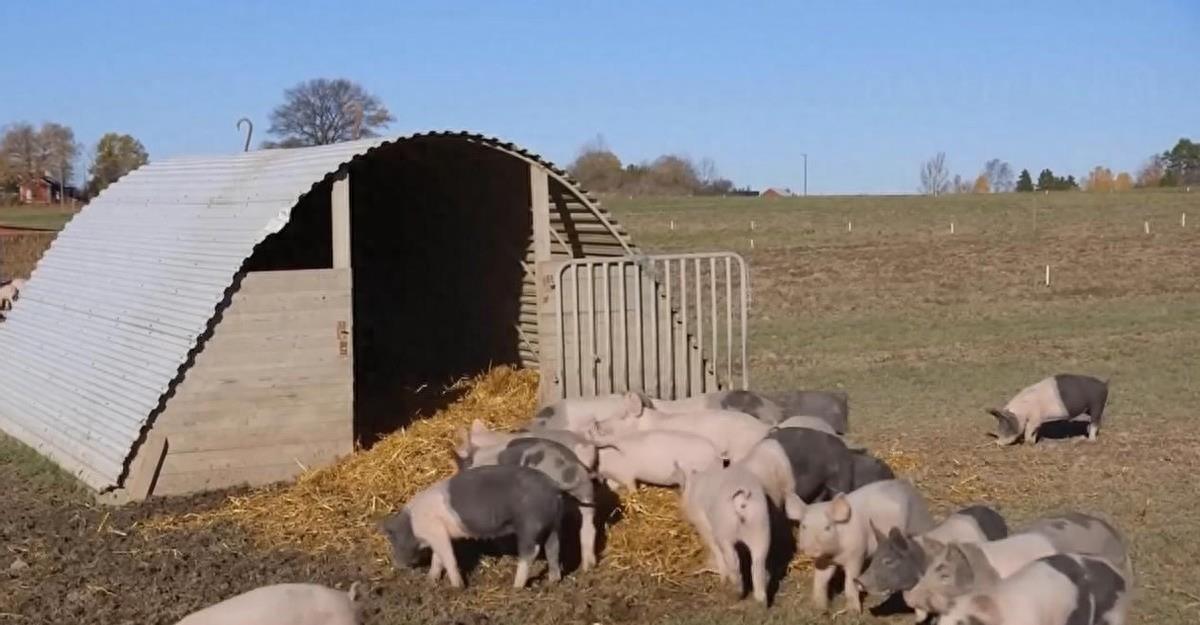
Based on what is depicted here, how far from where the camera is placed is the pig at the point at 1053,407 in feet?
42.3

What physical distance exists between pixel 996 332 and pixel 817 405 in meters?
12.1

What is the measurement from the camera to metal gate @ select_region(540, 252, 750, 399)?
12352 mm

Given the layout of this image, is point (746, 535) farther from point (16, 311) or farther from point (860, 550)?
point (16, 311)

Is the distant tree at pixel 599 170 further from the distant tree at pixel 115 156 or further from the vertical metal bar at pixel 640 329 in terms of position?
the vertical metal bar at pixel 640 329

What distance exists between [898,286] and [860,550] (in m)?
23.4

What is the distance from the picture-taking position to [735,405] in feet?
36.7

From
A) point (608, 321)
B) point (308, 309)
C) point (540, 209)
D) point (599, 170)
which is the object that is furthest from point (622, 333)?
point (599, 170)

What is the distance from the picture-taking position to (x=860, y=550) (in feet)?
25.0

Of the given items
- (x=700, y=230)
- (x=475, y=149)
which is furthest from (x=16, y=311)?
(x=700, y=230)

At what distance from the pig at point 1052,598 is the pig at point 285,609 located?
8.92ft

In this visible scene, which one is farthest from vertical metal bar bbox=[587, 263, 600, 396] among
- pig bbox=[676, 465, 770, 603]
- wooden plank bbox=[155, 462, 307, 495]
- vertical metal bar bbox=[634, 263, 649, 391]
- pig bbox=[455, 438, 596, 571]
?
pig bbox=[676, 465, 770, 603]

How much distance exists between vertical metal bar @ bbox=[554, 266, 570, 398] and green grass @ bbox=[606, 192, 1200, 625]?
110 inches

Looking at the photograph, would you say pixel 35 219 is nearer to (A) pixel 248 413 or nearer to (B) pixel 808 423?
(A) pixel 248 413

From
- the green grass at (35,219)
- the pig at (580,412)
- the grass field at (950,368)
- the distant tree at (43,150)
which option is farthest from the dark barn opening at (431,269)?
the distant tree at (43,150)
